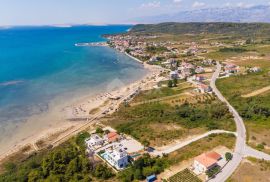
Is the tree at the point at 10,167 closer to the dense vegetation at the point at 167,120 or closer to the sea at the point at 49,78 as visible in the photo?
the sea at the point at 49,78

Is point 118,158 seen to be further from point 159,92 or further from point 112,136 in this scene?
point 159,92

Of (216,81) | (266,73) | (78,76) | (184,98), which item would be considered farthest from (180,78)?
(78,76)

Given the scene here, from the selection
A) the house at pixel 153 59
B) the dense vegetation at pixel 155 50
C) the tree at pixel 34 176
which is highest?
the dense vegetation at pixel 155 50

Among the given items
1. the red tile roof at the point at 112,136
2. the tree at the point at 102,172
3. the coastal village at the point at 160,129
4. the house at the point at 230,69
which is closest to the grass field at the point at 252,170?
the coastal village at the point at 160,129

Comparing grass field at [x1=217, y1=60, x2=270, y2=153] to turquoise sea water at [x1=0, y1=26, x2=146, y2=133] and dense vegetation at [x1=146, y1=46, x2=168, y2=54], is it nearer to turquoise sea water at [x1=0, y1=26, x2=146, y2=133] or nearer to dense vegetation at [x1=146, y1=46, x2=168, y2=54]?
turquoise sea water at [x1=0, y1=26, x2=146, y2=133]

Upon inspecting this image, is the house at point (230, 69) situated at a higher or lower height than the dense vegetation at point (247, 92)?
higher

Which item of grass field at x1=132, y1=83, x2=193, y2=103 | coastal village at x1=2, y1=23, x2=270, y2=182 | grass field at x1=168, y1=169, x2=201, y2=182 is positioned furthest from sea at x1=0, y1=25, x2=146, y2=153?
grass field at x1=168, y1=169, x2=201, y2=182
